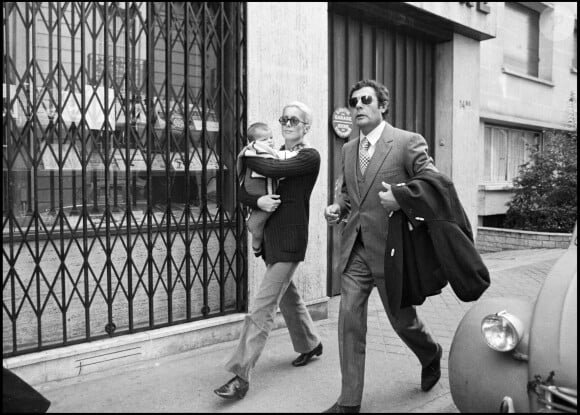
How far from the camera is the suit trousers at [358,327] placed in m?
3.85

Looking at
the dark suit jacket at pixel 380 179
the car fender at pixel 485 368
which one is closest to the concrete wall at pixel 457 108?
Answer: the dark suit jacket at pixel 380 179

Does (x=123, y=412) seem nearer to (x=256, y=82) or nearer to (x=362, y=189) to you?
(x=362, y=189)

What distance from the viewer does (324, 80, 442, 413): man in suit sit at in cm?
389

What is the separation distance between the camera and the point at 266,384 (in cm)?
449

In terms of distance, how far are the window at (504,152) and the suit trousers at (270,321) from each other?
9421 mm

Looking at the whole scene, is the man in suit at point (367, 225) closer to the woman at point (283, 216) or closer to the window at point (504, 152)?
the woman at point (283, 216)

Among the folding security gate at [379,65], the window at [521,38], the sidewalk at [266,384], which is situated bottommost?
the sidewalk at [266,384]

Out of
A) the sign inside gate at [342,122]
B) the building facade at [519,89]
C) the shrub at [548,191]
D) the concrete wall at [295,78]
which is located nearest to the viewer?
the concrete wall at [295,78]

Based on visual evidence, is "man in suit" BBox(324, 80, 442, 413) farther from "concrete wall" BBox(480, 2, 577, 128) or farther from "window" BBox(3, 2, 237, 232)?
"concrete wall" BBox(480, 2, 577, 128)

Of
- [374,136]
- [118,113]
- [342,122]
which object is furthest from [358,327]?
[342,122]

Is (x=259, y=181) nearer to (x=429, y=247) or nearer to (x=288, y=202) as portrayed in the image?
(x=288, y=202)

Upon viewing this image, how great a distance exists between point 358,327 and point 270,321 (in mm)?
710

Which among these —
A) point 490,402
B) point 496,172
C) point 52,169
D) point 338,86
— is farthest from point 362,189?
point 496,172

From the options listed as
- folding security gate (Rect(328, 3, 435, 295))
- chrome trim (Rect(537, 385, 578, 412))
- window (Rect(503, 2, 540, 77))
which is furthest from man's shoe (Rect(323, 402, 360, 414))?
window (Rect(503, 2, 540, 77))
